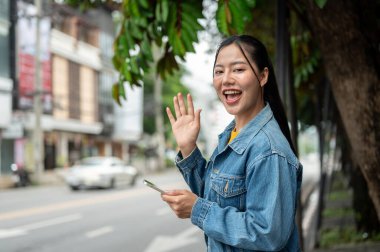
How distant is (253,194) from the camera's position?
1772 millimetres

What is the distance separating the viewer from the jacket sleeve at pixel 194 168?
2223mm

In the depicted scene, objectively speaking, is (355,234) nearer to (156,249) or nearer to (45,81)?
(156,249)

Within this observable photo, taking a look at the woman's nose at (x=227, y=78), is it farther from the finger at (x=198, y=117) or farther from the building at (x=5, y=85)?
the building at (x=5, y=85)

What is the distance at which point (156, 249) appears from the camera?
822 centimetres

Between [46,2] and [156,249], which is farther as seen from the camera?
[46,2]

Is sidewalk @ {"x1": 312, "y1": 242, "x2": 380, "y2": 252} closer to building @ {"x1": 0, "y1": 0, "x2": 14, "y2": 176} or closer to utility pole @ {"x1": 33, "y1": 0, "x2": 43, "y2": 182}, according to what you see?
utility pole @ {"x1": 33, "y1": 0, "x2": 43, "y2": 182}

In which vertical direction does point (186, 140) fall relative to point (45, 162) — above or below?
above

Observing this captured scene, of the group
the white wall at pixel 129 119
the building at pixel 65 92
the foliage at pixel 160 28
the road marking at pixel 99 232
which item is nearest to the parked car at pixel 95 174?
the building at pixel 65 92

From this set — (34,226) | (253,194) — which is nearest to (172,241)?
(34,226)

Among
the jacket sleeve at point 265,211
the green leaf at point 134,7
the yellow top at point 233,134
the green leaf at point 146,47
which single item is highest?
the green leaf at point 134,7

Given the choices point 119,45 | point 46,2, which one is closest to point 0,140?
point 46,2

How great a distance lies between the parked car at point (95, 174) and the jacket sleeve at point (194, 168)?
18.6 meters

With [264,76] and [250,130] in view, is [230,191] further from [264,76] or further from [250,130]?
[264,76]

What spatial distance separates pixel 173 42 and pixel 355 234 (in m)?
5.03
